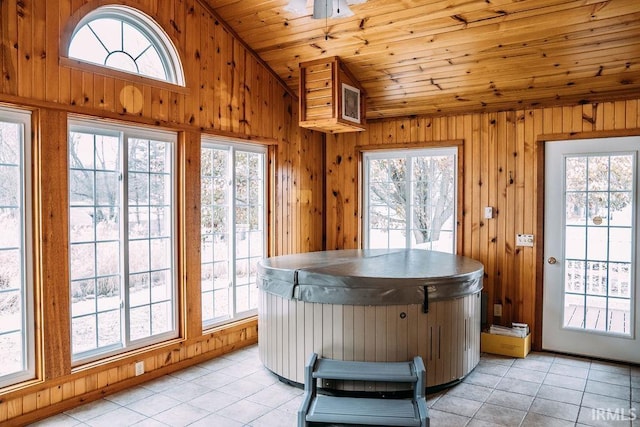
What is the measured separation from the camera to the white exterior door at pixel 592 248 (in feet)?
13.5

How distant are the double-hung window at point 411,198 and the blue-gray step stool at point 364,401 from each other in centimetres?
209

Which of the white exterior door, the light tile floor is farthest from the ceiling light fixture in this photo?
the light tile floor

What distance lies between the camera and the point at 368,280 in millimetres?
3287

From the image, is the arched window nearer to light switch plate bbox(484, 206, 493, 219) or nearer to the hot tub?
the hot tub

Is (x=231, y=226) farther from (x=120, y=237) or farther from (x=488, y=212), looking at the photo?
(x=488, y=212)

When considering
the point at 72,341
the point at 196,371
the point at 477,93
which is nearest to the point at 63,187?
the point at 72,341

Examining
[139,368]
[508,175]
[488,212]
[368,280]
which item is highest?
[508,175]

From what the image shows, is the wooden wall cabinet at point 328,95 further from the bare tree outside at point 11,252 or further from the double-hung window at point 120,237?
the bare tree outside at point 11,252

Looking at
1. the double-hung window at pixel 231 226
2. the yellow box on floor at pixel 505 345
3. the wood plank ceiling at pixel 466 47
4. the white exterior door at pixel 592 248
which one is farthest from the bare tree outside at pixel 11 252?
the white exterior door at pixel 592 248

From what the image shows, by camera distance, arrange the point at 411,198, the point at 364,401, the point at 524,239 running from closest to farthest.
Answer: the point at 364,401
the point at 524,239
the point at 411,198

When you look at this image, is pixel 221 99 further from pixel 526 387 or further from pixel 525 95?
pixel 526 387

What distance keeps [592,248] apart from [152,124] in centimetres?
392

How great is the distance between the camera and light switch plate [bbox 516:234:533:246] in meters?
4.51

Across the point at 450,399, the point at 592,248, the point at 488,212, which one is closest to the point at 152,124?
the point at 450,399
